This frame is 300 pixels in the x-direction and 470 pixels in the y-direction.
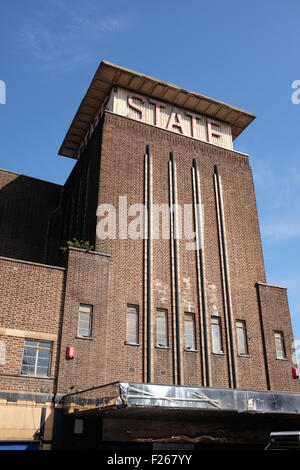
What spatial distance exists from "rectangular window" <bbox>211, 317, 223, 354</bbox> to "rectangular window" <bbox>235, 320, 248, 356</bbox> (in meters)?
1.16

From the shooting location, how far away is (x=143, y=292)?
76.5 feet

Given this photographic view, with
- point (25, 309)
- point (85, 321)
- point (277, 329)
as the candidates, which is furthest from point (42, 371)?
point (277, 329)

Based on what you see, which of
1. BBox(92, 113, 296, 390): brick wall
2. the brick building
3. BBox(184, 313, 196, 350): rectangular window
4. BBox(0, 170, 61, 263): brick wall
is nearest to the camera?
the brick building

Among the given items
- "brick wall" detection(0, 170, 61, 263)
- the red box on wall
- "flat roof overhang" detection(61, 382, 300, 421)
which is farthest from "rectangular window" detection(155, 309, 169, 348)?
"brick wall" detection(0, 170, 61, 263)

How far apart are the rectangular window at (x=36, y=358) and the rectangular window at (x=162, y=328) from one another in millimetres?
5819

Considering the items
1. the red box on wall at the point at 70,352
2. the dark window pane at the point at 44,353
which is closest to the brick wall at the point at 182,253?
the red box on wall at the point at 70,352

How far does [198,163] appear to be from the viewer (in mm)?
29203

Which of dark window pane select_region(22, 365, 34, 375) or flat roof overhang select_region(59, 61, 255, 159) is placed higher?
flat roof overhang select_region(59, 61, 255, 159)

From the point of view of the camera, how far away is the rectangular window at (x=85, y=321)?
814 inches

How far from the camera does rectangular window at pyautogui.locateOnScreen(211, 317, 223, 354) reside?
24.0 meters

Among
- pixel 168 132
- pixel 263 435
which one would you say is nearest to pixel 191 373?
pixel 263 435

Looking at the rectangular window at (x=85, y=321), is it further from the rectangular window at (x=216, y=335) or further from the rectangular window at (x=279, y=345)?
the rectangular window at (x=279, y=345)

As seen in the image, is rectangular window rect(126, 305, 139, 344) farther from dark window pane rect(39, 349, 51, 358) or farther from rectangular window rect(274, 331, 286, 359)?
rectangular window rect(274, 331, 286, 359)
